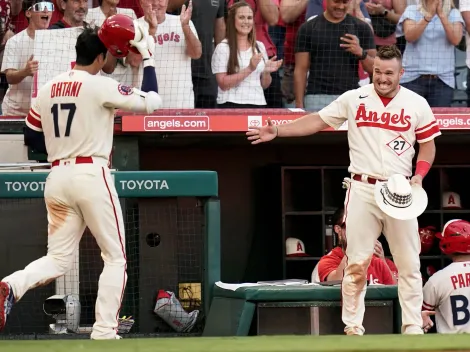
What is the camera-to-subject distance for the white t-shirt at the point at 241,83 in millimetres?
9617

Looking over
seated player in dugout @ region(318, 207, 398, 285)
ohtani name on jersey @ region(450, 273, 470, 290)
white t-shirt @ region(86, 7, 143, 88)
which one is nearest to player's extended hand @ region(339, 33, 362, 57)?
white t-shirt @ region(86, 7, 143, 88)

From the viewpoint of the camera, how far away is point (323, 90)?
383 inches

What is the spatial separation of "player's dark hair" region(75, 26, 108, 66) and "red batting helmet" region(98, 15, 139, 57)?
0.14 ft

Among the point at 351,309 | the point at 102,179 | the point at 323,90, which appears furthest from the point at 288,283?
the point at 323,90

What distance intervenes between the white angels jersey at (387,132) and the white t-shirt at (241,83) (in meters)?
2.80

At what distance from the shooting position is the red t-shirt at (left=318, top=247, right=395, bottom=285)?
7.86 metres

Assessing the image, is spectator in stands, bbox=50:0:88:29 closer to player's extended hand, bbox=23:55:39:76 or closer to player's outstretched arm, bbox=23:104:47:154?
player's extended hand, bbox=23:55:39:76

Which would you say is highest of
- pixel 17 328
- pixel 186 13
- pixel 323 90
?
pixel 186 13

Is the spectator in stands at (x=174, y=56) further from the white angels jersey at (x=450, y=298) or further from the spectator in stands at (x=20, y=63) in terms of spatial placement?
the white angels jersey at (x=450, y=298)

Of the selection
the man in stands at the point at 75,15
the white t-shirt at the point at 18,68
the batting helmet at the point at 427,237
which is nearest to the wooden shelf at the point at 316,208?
the batting helmet at the point at 427,237

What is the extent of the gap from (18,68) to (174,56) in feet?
4.37

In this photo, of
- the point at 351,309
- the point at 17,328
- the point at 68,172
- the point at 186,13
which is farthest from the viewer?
the point at 186,13

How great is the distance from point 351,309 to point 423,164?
992 millimetres

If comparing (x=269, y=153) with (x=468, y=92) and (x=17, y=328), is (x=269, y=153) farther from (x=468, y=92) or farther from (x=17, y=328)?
(x=17, y=328)
